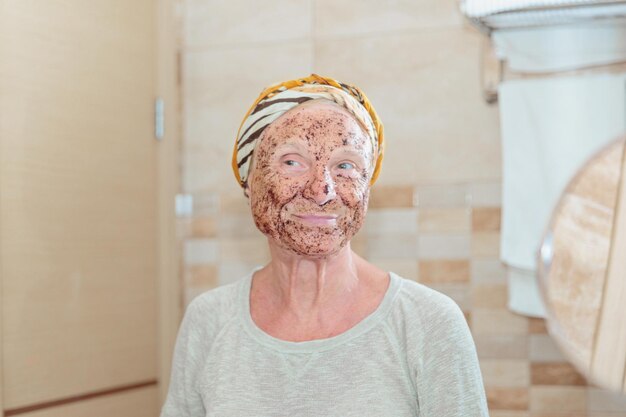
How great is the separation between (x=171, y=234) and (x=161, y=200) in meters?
0.09

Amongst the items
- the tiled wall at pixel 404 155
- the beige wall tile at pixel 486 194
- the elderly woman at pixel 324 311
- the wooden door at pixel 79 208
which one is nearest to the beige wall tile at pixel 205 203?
the tiled wall at pixel 404 155

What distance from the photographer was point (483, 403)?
125cm

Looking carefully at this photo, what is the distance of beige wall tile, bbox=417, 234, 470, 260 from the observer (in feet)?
Result: 6.54

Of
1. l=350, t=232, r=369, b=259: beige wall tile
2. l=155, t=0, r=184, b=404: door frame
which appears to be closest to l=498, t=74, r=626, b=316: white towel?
l=350, t=232, r=369, b=259: beige wall tile

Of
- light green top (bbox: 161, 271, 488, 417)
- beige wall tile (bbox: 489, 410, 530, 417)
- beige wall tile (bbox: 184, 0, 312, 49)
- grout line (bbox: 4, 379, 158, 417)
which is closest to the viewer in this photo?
light green top (bbox: 161, 271, 488, 417)

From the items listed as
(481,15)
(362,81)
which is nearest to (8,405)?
(362,81)

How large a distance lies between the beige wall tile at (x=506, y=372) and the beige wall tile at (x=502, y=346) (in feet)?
0.03

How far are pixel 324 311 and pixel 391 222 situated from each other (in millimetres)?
740

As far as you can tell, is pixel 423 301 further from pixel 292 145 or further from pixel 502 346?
pixel 502 346

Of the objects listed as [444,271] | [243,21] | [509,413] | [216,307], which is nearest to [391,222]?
[444,271]

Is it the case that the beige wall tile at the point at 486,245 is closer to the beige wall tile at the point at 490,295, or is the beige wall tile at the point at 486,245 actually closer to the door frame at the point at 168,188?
the beige wall tile at the point at 490,295

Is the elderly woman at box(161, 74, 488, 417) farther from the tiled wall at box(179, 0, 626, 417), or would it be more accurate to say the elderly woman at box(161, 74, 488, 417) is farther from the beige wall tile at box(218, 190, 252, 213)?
the beige wall tile at box(218, 190, 252, 213)

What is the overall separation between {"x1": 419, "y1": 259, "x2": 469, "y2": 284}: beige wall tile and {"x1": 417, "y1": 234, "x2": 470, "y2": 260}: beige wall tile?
0.04ft

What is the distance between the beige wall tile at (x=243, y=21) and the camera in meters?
2.15
